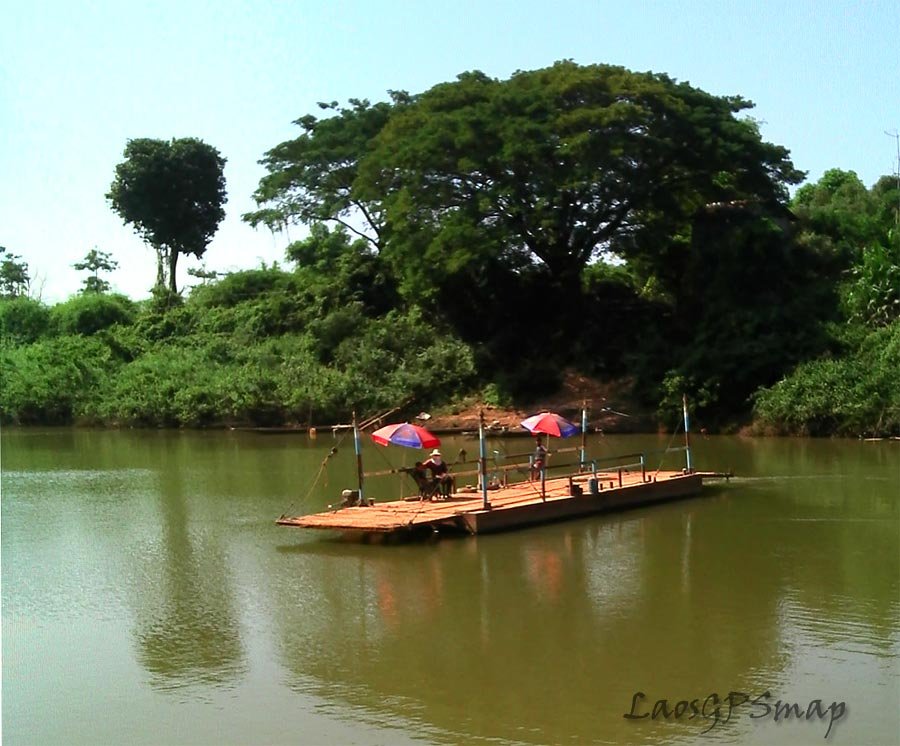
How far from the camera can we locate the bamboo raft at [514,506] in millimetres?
15430

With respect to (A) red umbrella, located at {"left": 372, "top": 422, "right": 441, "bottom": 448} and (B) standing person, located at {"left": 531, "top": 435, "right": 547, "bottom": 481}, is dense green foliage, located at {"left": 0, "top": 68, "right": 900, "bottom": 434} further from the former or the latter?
(A) red umbrella, located at {"left": 372, "top": 422, "right": 441, "bottom": 448}

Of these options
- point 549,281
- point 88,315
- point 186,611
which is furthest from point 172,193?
point 186,611

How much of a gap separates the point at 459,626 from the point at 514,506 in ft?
16.4

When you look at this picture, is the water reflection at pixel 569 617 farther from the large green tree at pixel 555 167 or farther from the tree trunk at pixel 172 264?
the tree trunk at pixel 172 264

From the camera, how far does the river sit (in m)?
9.07

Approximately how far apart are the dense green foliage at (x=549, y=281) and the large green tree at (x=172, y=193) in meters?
7.96

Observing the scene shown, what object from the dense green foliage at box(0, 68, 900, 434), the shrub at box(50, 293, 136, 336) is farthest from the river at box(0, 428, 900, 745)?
the shrub at box(50, 293, 136, 336)

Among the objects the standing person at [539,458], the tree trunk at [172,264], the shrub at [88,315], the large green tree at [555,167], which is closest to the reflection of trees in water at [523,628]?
the standing person at [539,458]

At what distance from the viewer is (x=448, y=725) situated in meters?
8.88

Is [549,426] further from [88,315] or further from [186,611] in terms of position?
[88,315]

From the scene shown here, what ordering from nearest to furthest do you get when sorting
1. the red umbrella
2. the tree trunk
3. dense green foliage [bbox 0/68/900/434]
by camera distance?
1. the red umbrella
2. dense green foliage [bbox 0/68/900/434]
3. the tree trunk

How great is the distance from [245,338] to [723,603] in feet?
101

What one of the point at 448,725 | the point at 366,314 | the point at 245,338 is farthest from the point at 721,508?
the point at 245,338

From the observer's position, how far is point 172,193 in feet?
→ 158
